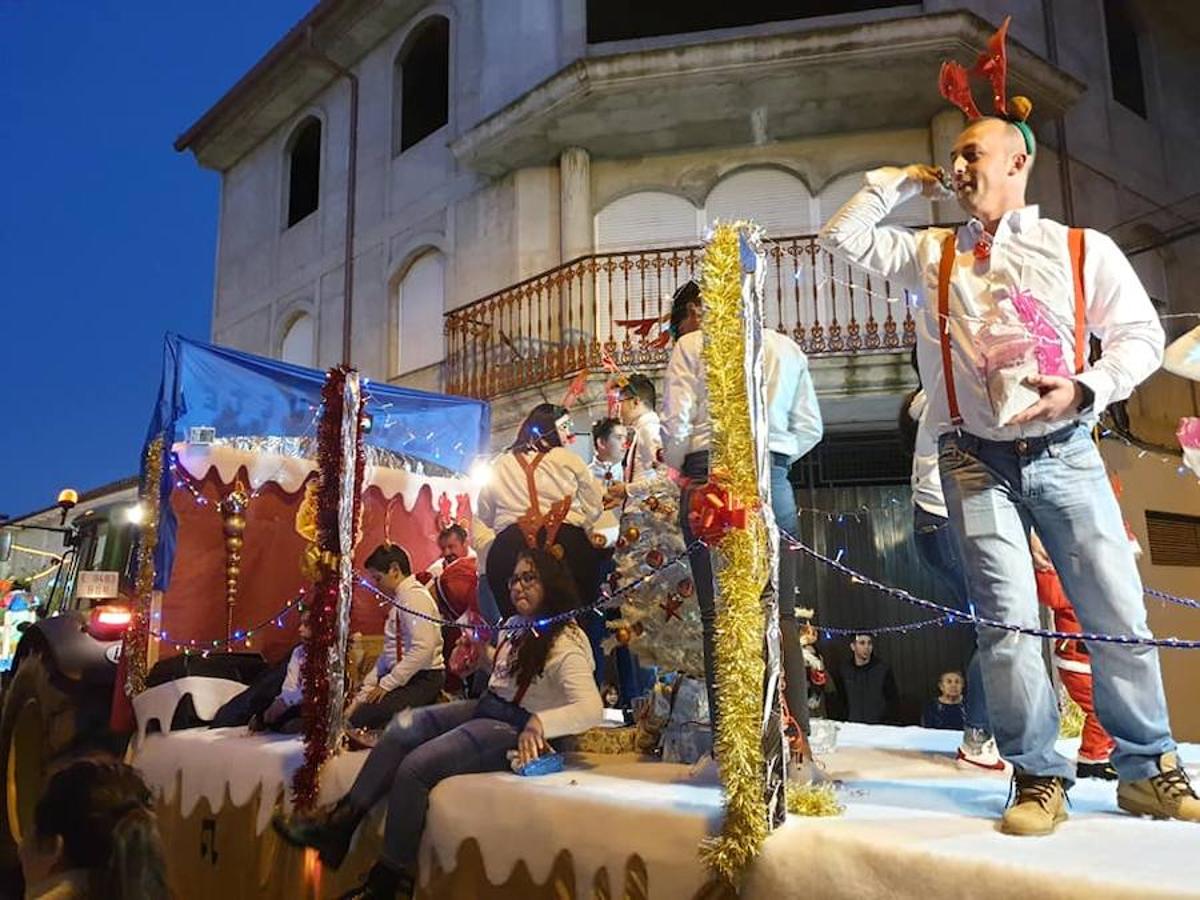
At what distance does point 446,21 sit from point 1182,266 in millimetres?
10798

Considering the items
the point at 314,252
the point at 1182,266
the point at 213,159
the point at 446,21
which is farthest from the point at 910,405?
the point at 213,159

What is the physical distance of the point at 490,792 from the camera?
125 inches

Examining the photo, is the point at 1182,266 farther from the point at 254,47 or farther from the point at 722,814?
the point at 254,47

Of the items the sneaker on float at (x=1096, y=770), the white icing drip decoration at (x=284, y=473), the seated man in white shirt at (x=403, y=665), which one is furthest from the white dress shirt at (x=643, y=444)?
the sneaker on float at (x=1096, y=770)

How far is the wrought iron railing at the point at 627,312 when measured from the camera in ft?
33.9

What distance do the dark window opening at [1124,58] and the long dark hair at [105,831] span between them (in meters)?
14.1

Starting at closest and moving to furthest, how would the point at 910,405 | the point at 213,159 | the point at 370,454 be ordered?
the point at 910,405
the point at 370,454
the point at 213,159

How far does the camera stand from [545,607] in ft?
12.4

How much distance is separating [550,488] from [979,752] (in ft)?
7.67

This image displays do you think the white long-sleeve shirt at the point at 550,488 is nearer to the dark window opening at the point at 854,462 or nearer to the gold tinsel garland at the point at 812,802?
the gold tinsel garland at the point at 812,802

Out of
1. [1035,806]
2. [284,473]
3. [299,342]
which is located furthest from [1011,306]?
[299,342]

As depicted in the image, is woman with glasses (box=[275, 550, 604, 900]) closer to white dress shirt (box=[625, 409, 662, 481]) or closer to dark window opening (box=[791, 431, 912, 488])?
white dress shirt (box=[625, 409, 662, 481])

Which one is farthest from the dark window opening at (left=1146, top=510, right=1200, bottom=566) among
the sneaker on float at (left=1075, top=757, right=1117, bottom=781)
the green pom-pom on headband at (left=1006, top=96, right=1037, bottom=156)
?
the green pom-pom on headband at (left=1006, top=96, right=1037, bottom=156)

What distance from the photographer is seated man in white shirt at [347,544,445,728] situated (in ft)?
15.1
